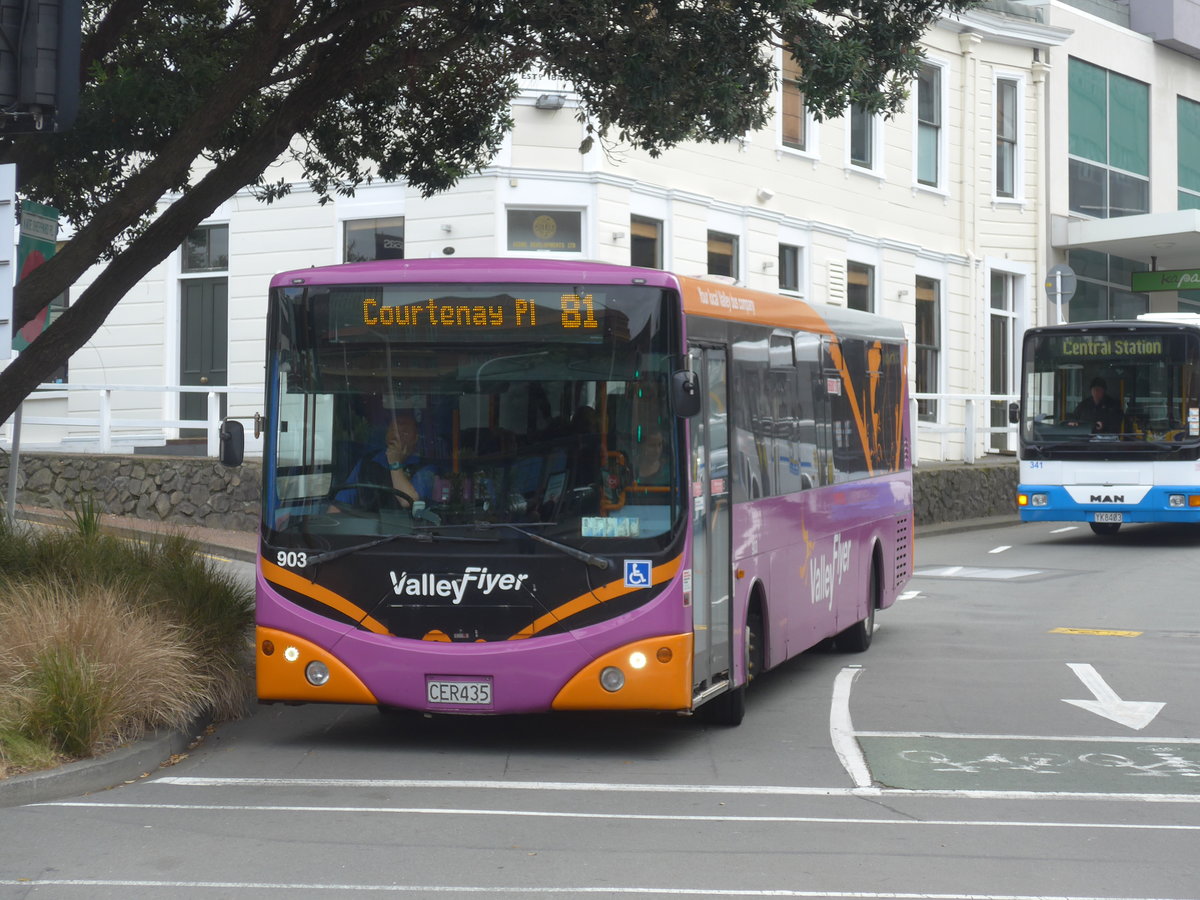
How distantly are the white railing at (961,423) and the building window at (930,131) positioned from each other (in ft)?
13.8

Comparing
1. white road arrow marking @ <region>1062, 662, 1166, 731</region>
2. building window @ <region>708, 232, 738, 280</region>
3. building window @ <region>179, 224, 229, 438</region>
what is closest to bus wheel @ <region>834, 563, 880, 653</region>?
white road arrow marking @ <region>1062, 662, 1166, 731</region>

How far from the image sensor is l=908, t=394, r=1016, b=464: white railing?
1136 inches

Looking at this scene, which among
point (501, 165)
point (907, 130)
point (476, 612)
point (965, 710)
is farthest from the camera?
point (907, 130)

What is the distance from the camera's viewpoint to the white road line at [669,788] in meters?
8.68

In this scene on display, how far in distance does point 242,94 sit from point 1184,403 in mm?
16105

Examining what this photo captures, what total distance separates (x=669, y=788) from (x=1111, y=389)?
1698 centimetres

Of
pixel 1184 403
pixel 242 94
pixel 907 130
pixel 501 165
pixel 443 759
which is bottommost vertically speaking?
pixel 443 759

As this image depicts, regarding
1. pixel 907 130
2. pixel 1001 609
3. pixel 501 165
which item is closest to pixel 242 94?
pixel 1001 609

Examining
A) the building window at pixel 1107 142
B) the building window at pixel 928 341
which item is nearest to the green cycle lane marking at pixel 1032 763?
the building window at pixel 928 341

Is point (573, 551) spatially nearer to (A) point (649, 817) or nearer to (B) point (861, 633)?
(A) point (649, 817)

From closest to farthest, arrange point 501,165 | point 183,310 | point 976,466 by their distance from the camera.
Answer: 1. point 501,165
2. point 183,310
3. point 976,466

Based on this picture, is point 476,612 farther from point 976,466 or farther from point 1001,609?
point 976,466

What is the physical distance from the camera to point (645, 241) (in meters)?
24.7

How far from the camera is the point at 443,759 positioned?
31.8 feet
